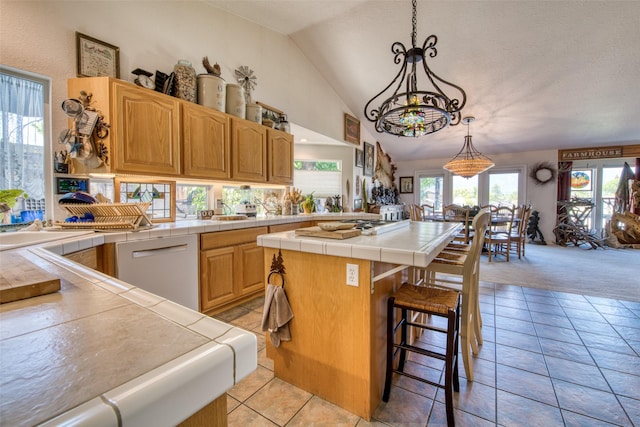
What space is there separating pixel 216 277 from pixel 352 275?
1663mm

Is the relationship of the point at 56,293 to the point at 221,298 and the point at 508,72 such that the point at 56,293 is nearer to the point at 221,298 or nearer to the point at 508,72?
the point at 221,298

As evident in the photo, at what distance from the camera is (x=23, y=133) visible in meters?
1.98

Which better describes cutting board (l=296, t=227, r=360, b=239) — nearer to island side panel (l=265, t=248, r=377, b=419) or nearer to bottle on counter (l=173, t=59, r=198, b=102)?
island side panel (l=265, t=248, r=377, b=419)

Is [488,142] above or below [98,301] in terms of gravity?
above

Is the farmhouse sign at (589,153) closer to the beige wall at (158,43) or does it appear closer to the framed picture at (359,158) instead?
the framed picture at (359,158)

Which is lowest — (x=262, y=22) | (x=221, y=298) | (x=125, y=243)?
(x=221, y=298)

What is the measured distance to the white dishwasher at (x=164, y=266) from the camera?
1988 millimetres

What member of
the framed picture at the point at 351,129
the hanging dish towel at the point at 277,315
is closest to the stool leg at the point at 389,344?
the hanging dish towel at the point at 277,315

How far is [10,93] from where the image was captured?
6.29ft

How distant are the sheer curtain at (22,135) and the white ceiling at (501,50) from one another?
6.78 feet

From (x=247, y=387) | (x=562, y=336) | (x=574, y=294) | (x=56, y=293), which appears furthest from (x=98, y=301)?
(x=574, y=294)

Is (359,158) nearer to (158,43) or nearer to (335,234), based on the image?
(158,43)

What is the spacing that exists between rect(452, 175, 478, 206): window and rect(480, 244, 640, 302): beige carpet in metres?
2.03

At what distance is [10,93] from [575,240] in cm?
922
